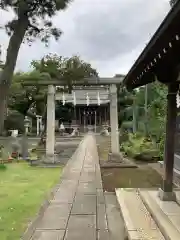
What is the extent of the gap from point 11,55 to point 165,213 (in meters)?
9.24

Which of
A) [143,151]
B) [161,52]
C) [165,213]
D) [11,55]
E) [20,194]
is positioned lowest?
[20,194]

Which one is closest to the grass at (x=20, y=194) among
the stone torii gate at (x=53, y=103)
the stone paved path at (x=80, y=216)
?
the stone paved path at (x=80, y=216)

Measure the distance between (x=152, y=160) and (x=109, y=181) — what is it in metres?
4.44

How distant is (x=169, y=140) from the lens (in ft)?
18.1

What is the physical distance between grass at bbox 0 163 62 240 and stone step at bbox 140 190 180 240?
1.71 m

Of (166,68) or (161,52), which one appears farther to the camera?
(166,68)

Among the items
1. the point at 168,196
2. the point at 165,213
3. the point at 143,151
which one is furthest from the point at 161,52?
the point at 143,151

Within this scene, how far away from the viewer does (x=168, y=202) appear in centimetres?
538

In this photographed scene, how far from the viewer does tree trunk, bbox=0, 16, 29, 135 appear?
12.4 meters

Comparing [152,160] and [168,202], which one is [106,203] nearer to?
[168,202]

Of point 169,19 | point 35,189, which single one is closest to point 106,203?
point 35,189

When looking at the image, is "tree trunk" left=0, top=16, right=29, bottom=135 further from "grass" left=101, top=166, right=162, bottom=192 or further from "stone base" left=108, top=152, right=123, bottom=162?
"grass" left=101, top=166, right=162, bottom=192

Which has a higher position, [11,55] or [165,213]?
[11,55]

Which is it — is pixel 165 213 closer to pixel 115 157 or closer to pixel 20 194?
pixel 20 194
